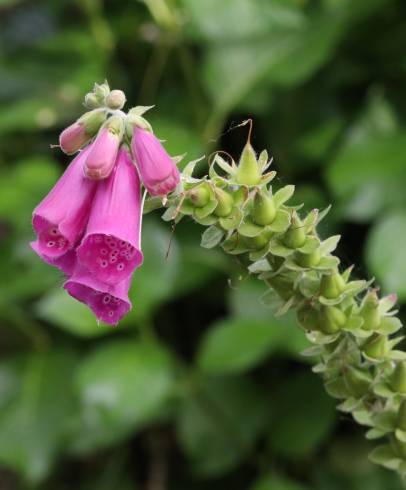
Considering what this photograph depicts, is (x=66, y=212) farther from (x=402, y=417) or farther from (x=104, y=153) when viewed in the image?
(x=402, y=417)

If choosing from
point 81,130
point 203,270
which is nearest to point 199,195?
point 81,130

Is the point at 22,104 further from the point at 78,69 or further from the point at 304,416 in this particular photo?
the point at 304,416

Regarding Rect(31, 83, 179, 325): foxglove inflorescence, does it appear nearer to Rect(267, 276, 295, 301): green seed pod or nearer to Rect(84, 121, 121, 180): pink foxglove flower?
Rect(84, 121, 121, 180): pink foxglove flower

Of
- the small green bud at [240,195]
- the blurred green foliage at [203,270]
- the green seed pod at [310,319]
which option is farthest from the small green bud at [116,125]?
the blurred green foliage at [203,270]

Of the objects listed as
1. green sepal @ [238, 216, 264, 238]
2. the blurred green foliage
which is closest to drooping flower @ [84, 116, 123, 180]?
green sepal @ [238, 216, 264, 238]

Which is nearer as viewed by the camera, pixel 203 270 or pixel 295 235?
pixel 295 235
